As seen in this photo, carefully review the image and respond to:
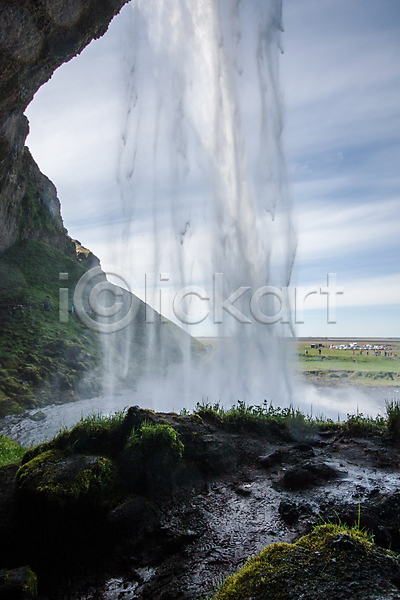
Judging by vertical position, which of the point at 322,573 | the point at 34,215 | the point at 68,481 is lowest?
the point at 68,481

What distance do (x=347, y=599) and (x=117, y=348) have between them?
123 ft

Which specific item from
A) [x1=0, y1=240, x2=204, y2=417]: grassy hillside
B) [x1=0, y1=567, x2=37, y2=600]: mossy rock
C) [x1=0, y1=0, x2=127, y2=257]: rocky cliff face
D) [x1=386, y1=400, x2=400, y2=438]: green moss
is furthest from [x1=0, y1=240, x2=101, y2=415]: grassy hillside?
[x1=386, y1=400, x2=400, y2=438]: green moss

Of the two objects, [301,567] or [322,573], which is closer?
[322,573]

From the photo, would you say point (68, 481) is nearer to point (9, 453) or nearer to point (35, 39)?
point (9, 453)

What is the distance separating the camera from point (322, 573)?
2441 mm

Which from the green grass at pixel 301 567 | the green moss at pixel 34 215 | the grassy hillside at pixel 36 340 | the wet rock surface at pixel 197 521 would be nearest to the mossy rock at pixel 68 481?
the wet rock surface at pixel 197 521

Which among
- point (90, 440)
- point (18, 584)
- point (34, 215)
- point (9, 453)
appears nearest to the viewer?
point (18, 584)

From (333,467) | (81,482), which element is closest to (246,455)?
(333,467)

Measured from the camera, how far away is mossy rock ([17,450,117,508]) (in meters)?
4.28

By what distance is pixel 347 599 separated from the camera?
2.16m

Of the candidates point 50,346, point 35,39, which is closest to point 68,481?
point 35,39

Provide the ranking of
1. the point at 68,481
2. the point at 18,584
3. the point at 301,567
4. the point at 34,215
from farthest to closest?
the point at 34,215 → the point at 68,481 → the point at 18,584 → the point at 301,567

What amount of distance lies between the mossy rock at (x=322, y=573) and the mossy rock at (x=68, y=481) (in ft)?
7.58

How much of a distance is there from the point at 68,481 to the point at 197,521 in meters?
1.85
